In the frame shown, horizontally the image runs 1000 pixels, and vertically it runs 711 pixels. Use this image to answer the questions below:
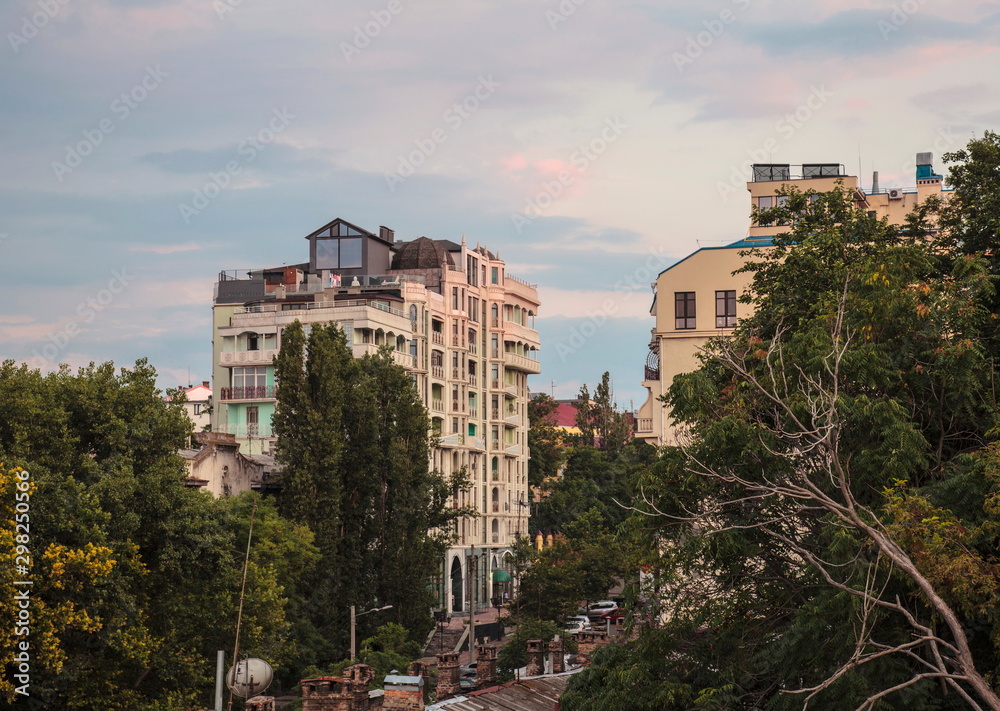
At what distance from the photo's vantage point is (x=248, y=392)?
74.9 m

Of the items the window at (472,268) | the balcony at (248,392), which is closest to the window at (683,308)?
the balcony at (248,392)

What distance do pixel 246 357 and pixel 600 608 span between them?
26.5 meters

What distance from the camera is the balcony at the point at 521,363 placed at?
95312mm

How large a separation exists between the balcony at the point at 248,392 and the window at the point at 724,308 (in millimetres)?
36370

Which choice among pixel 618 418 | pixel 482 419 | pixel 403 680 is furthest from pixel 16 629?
pixel 618 418

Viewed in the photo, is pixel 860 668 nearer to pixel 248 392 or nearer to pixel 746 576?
pixel 746 576

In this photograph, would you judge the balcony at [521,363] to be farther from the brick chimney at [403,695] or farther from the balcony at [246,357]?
the brick chimney at [403,695]

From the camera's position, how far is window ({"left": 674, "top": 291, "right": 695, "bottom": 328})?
147 feet

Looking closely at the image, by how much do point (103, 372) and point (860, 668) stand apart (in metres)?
24.5

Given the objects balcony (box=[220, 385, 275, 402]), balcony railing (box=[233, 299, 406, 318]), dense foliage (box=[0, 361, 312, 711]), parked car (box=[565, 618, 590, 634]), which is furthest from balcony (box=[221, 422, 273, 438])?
dense foliage (box=[0, 361, 312, 711])

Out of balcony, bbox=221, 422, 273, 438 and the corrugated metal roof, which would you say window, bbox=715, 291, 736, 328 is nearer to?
the corrugated metal roof

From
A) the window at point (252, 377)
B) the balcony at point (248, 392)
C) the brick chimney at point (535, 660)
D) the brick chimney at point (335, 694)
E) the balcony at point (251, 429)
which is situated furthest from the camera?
the window at point (252, 377)

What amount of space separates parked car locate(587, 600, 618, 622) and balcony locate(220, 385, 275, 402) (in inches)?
895

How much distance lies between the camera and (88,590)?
31.2 metres
